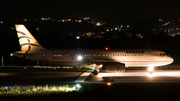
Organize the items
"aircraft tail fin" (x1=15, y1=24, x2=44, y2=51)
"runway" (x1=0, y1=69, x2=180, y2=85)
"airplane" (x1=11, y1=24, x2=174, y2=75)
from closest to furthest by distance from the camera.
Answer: "runway" (x1=0, y1=69, x2=180, y2=85) → "airplane" (x1=11, y1=24, x2=174, y2=75) → "aircraft tail fin" (x1=15, y1=24, x2=44, y2=51)

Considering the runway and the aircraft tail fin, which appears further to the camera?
the aircraft tail fin

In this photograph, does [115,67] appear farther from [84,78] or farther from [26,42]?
[26,42]

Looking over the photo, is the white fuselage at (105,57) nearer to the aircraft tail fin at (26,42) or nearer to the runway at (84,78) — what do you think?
the aircraft tail fin at (26,42)

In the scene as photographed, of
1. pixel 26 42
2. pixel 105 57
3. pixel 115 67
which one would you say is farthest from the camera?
pixel 26 42

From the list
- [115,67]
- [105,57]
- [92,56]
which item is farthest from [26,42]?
[115,67]

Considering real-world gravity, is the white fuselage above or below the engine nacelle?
above

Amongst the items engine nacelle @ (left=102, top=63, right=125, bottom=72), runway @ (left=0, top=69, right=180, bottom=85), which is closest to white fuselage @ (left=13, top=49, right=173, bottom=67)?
engine nacelle @ (left=102, top=63, right=125, bottom=72)

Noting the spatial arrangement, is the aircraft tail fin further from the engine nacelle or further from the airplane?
the engine nacelle

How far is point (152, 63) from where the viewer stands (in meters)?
33.4

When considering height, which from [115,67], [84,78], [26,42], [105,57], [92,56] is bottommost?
[84,78]

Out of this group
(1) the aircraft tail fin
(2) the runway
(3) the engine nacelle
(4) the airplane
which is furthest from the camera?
(1) the aircraft tail fin

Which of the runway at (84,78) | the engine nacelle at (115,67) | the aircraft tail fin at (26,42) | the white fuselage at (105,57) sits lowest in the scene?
the runway at (84,78)

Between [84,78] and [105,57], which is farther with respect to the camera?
[105,57]

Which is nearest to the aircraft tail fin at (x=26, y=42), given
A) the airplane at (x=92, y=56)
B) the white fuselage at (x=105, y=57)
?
the airplane at (x=92, y=56)
